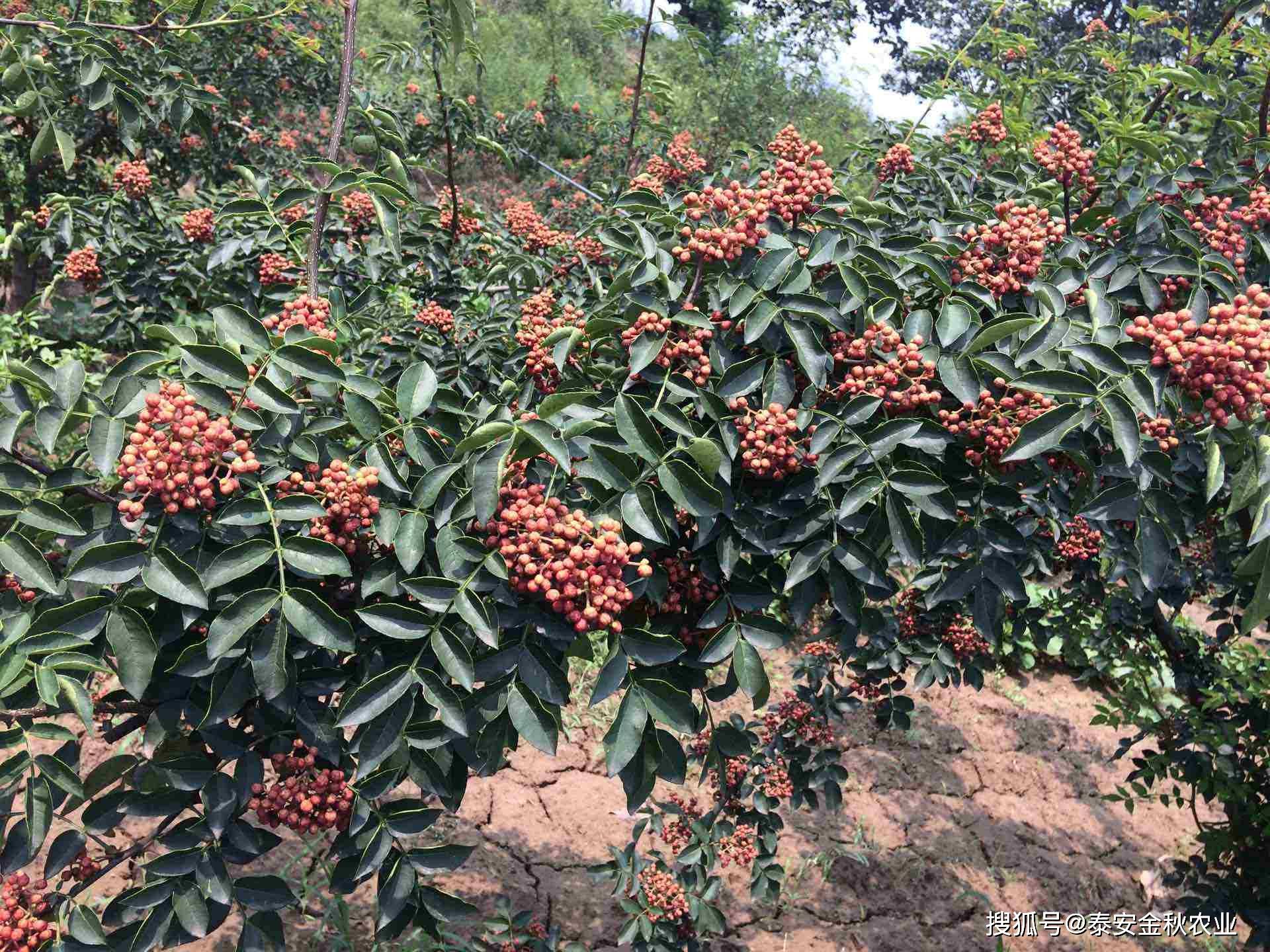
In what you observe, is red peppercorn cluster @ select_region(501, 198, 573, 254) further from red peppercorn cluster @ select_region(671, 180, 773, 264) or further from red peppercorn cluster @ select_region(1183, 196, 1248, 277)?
red peppercorn cluster @ select_region(1183, 196, 1248, 277)

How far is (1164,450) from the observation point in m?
1.46

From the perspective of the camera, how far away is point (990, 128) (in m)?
3.21

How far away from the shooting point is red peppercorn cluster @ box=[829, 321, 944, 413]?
4.84 feet

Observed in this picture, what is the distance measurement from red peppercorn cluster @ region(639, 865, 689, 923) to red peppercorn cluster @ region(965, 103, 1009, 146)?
280 centimetres

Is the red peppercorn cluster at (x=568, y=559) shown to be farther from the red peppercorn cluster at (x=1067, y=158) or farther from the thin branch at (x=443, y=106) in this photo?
the red peppercorn cluster at (x=1067, y=158)

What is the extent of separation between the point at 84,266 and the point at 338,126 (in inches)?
85.9

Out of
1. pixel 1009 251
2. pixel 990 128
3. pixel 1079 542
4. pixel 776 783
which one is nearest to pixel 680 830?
pixel 776 783

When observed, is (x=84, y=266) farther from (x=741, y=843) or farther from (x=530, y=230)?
(x=741, y=843)

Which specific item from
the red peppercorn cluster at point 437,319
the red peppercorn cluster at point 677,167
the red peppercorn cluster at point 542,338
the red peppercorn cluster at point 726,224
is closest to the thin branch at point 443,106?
the red peppercorn cluster at point 437,319

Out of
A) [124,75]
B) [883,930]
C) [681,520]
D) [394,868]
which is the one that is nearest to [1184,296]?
[681,520]

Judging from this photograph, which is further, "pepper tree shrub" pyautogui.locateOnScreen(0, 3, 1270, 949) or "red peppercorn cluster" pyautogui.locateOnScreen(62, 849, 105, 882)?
"red peppercorn cluster" pyautogui.locateOnScreen(62, 849, 105, 882)

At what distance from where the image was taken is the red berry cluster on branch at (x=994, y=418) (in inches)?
57.6

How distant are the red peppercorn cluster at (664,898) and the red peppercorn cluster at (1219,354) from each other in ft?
6.34

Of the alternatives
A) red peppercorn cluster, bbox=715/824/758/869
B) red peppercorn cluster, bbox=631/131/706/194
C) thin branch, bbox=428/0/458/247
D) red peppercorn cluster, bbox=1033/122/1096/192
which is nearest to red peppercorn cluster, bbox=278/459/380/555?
thin branch, bbox=428/0/458/247
